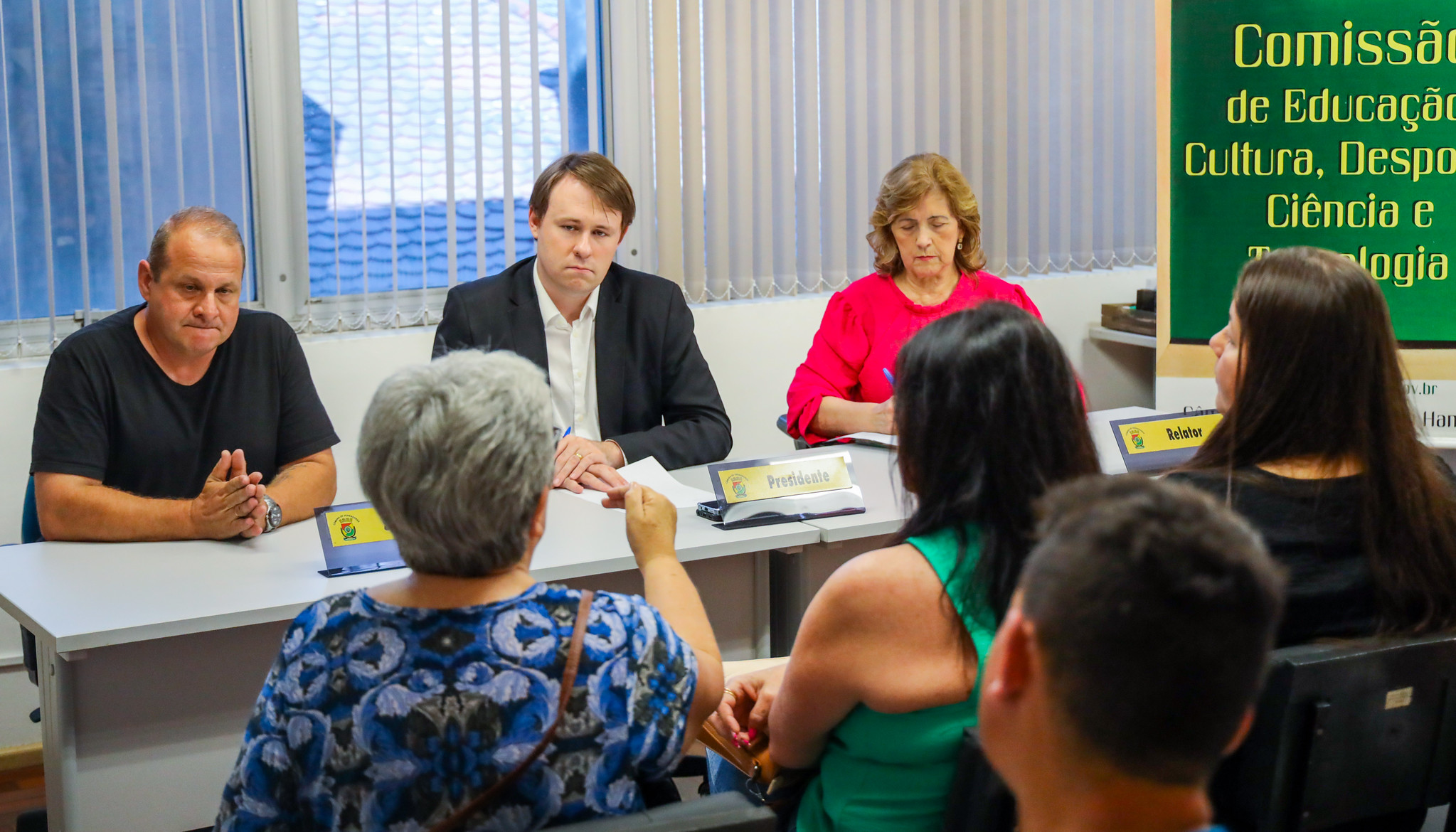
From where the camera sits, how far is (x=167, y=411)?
96.6 inches

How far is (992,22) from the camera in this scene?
425 centimetres

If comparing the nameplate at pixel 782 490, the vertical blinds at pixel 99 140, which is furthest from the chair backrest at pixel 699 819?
the vertical blinds at pixel 99 140

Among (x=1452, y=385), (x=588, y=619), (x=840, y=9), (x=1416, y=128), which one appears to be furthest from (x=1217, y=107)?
(x=588, y=619)

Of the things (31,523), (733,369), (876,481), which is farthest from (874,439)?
(31,523)

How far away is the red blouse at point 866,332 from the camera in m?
3.32

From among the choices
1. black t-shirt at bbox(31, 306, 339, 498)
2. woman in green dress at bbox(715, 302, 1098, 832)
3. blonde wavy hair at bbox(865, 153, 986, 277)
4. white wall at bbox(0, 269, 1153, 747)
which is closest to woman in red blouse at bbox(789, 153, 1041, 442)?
blonde wavy hair at bbox(865, 153, 986, 277)

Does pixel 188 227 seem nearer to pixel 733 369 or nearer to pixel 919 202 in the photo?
pixel 919 202

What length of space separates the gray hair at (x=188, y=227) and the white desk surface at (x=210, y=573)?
54 cm

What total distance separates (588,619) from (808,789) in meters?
0.41

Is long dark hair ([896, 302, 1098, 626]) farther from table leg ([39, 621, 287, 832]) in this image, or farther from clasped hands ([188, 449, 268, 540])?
clasped hands ([188, 449, 268, 540])

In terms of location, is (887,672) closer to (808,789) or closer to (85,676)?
(808,789)

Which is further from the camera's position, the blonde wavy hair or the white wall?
the blonde wavy hair

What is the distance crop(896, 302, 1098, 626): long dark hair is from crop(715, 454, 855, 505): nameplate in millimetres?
936

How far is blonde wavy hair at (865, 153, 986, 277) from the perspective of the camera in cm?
331
